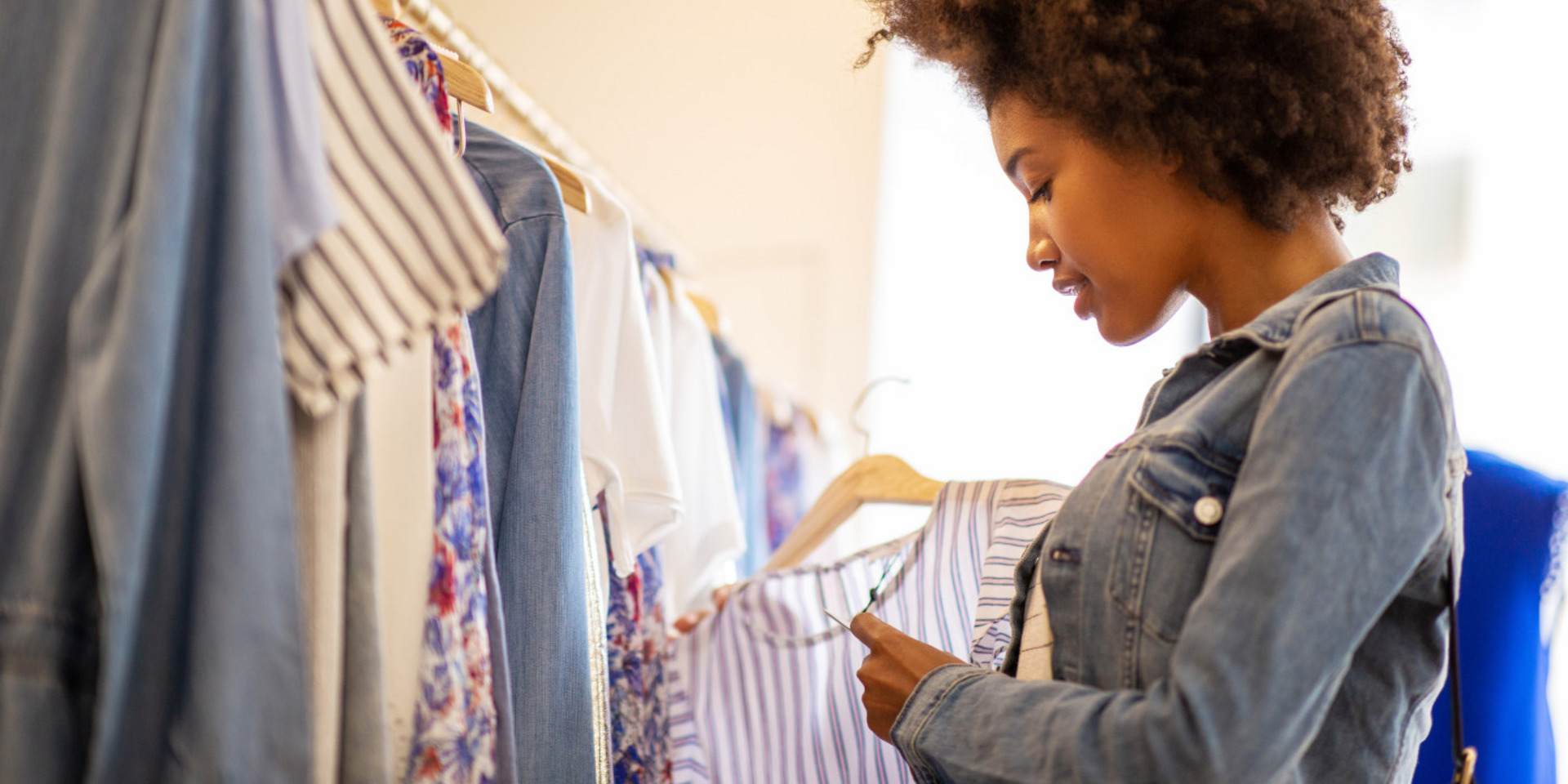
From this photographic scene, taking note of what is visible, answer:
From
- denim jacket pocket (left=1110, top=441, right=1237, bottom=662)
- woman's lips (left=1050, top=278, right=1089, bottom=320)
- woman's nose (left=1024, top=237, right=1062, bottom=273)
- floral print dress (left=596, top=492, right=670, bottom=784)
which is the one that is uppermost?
woman's nose (left=1024, top=237, right=1062, bottom=273)

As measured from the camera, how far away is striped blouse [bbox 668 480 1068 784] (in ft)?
4.17

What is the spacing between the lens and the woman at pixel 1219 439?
1.98ft

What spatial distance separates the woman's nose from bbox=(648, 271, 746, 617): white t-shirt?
2.30ft

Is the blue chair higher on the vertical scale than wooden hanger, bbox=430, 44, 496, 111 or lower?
lower

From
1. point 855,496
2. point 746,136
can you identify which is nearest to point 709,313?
point 855,496

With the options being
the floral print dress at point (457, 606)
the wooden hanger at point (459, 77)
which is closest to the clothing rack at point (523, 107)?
the wooden hanger at point (459, 77)

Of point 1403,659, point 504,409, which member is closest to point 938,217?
point 504,409

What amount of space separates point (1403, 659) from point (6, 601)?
0.81 m

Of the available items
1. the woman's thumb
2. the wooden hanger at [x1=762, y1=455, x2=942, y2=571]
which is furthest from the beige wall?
the woman's thumb

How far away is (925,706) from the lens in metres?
0.78

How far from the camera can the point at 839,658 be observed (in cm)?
132

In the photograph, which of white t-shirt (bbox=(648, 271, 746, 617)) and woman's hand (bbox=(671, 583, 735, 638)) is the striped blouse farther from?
white t-shirt (bbox=(648, 271, 746, 617))

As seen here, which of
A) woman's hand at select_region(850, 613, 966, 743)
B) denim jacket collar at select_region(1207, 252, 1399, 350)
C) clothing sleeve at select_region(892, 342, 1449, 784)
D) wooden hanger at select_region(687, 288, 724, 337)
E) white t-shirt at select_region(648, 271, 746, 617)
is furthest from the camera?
wooden hanger at select_region(687, 288, 724, 337)

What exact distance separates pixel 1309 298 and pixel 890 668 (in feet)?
1.34
